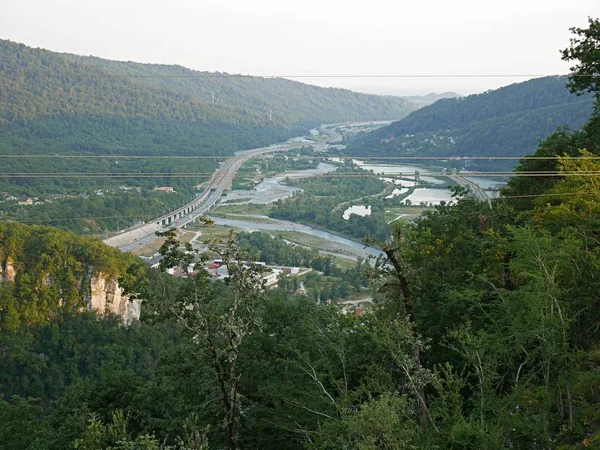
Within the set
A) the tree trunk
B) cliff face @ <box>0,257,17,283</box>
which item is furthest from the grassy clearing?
the tree trunk

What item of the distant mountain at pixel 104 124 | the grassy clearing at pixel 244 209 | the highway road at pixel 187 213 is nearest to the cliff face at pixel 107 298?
the highway road at pixel 187 213

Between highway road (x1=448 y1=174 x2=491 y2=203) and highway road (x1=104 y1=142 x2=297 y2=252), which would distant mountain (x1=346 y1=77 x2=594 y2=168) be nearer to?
highway road (x1=104 y1=142 x2=297 y2=252)

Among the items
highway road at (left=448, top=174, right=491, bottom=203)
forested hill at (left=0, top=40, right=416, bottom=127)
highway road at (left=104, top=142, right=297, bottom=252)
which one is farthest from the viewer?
forested hill at (left=0, top=40, right=416, bottom=127)

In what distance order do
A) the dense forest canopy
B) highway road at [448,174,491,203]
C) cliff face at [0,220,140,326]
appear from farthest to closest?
1. cliff face at [0,220,140,326]
2. highway road at [448,174,491,203]
3. the dense forest canopy

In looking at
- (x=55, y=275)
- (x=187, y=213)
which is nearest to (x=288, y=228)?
(x=187, y=213)

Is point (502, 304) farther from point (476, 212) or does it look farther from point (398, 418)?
point (476, 212)

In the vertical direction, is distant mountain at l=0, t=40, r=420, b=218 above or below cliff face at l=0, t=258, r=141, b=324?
above

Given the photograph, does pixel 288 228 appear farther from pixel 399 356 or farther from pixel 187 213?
pixel 399 356
